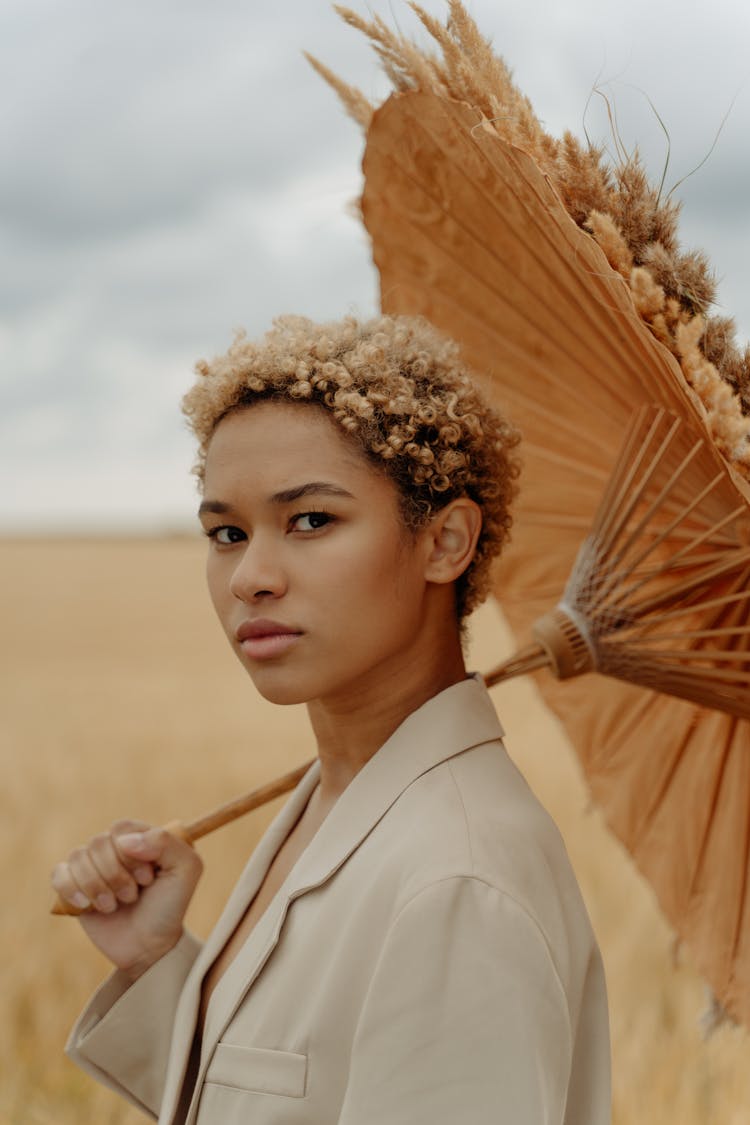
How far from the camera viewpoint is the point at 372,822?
147 centimetres

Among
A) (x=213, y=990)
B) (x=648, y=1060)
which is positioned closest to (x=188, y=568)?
(x=648, y=1060)

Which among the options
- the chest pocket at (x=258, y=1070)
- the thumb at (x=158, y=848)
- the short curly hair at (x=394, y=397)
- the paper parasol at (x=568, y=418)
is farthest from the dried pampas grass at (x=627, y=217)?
the thumb at (x=158, y=848)

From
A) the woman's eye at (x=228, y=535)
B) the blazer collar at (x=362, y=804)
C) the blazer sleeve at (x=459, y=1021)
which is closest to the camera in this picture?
the blazer sleeve at (x=459, y=1021)

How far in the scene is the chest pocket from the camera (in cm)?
134

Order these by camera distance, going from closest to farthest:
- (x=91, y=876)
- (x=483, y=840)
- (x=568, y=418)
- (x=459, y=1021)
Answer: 1. (x=459, y=1021)
2. (x=483, y=840)
3. (x=91, y=876)
4. (x=568, y=418)

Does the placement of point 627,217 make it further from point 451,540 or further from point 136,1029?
point 136,1029

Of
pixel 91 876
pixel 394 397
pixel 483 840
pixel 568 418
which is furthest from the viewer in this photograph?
pixel 568 418

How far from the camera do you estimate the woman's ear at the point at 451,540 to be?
1.59 m

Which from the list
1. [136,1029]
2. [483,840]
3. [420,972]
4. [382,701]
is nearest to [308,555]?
[382,701]

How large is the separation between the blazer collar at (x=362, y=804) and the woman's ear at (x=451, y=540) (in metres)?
0.15

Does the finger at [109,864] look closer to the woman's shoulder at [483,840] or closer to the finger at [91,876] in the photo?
the finger at [91,876]

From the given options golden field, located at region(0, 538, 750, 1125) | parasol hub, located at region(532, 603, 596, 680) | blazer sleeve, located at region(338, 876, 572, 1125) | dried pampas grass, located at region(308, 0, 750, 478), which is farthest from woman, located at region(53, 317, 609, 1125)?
golden field, located at region(0, 538, 750, 1125)

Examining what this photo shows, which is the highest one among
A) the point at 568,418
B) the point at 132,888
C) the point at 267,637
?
the point at 568,418

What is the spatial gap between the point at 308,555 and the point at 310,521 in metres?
0.05
